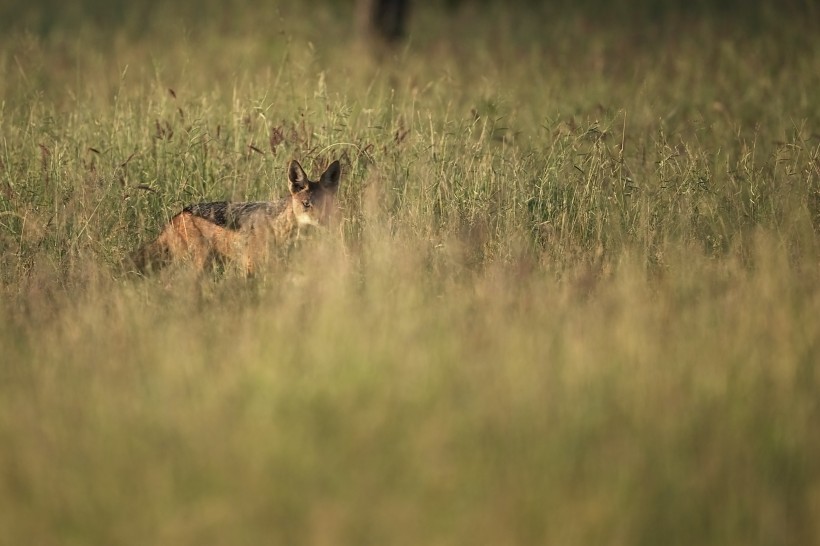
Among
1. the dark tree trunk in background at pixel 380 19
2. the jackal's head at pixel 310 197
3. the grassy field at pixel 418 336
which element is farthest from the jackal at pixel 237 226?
the dark tree trunk in background at pixel 380 19

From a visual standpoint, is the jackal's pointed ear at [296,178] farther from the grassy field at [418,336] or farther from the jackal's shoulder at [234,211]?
the grassy field at [418,336]

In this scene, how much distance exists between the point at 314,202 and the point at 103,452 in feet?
10.9

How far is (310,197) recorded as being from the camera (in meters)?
6.90

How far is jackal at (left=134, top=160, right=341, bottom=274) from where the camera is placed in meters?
6.77

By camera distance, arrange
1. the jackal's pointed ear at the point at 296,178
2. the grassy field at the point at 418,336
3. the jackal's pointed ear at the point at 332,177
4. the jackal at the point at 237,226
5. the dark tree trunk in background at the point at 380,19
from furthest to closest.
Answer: the dark tree trunk in background at the point at 380,19
the jackal's pointed ear at the point at 332,177
the jackal's pointed ear at the point at 296,178
the jackal at the point at 237,226
the grassy field at the point at 418,336

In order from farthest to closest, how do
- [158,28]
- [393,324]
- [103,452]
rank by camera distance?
1. [158,28]
2. [393,324]
3. [103,452]

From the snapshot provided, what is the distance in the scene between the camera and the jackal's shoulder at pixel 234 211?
6.93 meters

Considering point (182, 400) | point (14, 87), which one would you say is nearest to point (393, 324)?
point (182, 400)

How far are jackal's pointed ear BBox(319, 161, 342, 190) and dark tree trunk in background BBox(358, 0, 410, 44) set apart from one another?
938 cm

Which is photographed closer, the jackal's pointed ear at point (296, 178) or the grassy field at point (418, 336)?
the grassy field at point (418, 336)

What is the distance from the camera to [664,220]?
22.1ft

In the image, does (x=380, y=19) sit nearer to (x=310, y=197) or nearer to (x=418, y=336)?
(x=310, y=197)

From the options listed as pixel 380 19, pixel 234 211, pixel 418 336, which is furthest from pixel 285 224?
pixel 380 19

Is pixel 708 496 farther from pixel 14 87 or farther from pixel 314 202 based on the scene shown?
pixel 14 87
